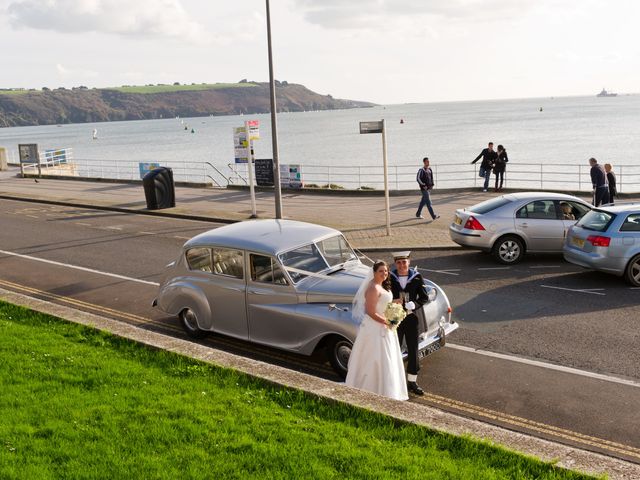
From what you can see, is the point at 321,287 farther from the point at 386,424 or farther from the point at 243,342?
the point at 386,424

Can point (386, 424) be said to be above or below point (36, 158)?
below

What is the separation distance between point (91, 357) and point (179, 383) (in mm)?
1509

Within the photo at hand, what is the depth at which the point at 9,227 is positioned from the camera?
72.1 ft

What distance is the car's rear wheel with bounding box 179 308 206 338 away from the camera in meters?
9.94

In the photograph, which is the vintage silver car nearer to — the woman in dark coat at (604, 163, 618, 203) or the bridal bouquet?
the bridal bouquet

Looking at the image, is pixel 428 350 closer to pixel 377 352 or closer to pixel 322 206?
pixel 377 352

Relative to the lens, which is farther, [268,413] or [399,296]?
[399,296]

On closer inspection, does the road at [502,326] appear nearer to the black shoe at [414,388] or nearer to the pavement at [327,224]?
the black shoe at [414,388]

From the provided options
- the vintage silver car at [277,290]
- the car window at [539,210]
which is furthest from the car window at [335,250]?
the car window at [539,210]

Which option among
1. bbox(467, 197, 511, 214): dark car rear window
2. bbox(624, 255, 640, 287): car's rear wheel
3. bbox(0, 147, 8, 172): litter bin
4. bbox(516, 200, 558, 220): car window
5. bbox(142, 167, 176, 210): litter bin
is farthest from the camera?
bbox(0, 147, 8, 172): litter bin

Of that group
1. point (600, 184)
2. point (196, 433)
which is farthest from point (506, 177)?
point (196, 433)

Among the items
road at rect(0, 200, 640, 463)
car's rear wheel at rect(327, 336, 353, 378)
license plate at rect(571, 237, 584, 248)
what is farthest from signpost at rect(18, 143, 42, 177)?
car's rear wheel at rect(327, 336, 353, 378)

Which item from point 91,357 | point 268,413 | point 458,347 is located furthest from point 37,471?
point 458,347

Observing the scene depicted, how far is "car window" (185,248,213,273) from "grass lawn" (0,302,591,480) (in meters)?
2.13
